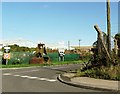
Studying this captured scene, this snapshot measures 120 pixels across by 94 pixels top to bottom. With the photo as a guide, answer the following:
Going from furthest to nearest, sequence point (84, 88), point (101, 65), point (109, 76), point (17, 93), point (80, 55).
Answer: point (80, 55), point (101, 65), point (109, 76), point (84, 88), point (17, 93)

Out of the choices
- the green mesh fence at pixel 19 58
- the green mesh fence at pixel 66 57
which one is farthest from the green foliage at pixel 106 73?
the green mesh fence at pixel 66 57

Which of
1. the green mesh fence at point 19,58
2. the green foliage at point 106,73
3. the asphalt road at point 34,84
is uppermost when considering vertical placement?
the green mesh fence at point 19,58

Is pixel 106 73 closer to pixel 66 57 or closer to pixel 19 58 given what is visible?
pixel 19 58

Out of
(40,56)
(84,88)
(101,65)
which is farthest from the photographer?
(40,56)

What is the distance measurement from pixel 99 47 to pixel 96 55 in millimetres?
952

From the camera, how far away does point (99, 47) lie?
69.6ft

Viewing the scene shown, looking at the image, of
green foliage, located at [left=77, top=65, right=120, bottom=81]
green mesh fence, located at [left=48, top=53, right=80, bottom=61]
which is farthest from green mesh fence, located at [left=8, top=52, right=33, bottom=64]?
green foliage, located at [left=77, top=65, right=120, bottom=81]

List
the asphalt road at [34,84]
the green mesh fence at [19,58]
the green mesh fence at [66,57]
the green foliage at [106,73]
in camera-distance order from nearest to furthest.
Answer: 1. the asphalt road at [34,84]
2. the green foliage at [106,73]
3. the green mesh fence at [19,58]
4. the green mesh fence at [66,57]

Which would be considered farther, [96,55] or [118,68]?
[96,55]

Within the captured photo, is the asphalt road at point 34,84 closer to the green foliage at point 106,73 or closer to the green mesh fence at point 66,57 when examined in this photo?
the green foliage at point 106,73

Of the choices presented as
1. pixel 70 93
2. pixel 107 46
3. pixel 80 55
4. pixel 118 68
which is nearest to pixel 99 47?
pixel 107 46

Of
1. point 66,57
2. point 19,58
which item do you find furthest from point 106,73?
point 66,57

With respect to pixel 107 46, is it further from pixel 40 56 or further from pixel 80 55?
pixel 80 55

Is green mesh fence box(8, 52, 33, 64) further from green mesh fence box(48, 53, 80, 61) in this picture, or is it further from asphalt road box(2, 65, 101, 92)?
asphalt road box(2, 65, 101, 92)
